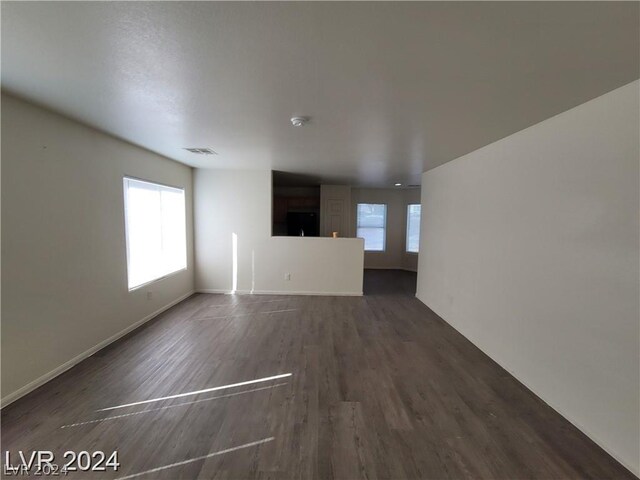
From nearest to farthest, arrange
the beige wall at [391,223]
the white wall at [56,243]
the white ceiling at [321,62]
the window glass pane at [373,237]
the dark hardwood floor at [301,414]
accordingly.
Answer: the white ceiling at [321,62]
the dark hardwood floor at [301,414]
the white wall at [56,243]
the beige wall at [391,223]
the window glass pane at [373,237]

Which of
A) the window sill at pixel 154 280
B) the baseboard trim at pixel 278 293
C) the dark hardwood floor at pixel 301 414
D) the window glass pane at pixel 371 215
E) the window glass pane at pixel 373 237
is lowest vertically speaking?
the dark hardwood floor at pixel 301 414

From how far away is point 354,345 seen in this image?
322 centimetres

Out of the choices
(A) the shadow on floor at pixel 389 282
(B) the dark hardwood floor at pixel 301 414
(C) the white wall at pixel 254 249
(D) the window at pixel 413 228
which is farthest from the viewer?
(D) the window at pixel 413 228

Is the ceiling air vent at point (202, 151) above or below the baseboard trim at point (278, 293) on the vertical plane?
above

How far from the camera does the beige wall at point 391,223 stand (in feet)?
26.1

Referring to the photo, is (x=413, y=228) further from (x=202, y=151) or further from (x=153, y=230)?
(x=153, y=230)

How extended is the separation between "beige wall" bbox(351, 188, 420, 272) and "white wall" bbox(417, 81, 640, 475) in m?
4.66

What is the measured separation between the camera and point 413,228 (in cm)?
771

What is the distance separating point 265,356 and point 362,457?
150 centimetres

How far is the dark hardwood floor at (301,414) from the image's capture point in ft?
5.40

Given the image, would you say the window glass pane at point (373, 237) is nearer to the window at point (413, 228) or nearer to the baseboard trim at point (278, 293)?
the window at point (413, 228)

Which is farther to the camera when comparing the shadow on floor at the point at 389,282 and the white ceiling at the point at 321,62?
the shadow on floor at the point at 389,282

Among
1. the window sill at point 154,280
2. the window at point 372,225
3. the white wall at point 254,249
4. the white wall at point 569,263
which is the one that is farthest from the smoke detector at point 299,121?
the window at point 372,225

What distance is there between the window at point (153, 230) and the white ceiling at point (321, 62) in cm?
125
